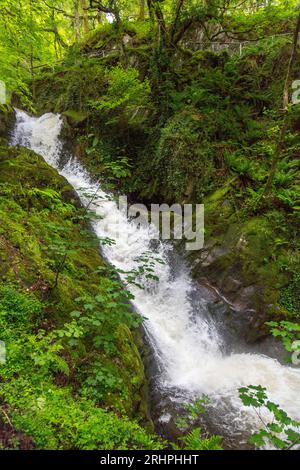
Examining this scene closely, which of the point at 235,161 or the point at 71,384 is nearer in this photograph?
the point at 71,384

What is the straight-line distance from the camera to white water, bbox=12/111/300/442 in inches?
201

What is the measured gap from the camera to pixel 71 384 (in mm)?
3039

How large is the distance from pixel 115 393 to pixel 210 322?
3813 mm

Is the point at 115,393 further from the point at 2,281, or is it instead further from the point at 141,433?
the point at 2,281

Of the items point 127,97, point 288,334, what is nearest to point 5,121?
point 127,97

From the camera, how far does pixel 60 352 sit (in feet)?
10.7

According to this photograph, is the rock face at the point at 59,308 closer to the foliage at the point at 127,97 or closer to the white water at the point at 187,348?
the white water at the point at 187,348

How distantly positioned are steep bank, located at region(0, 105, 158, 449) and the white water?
114cm

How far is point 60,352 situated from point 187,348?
3.56 metres

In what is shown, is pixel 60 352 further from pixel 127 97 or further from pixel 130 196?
pixel 127 97

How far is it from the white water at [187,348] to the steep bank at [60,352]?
44.9 inches

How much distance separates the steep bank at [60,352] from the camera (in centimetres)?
237

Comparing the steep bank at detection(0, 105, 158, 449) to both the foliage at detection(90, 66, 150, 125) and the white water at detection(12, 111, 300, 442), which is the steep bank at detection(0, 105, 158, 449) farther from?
the foliage at detection(90, 66, 150, 125)

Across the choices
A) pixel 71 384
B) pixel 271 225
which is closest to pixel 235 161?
pixel 271 225
